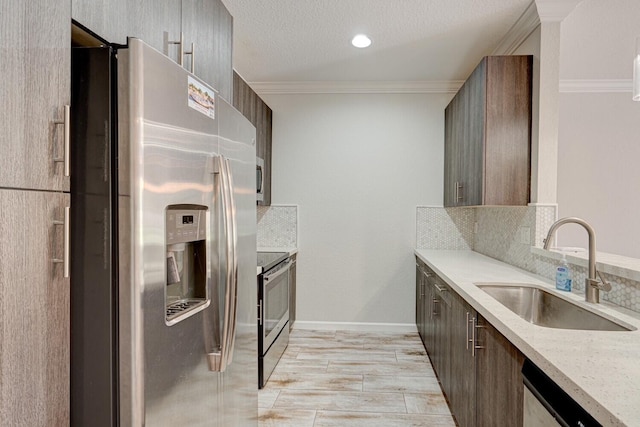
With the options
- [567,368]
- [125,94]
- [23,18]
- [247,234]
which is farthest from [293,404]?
[23,18]

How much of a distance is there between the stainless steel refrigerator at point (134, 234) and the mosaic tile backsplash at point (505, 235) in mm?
1738

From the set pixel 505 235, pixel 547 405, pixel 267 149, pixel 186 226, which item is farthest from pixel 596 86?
pixel 186 226

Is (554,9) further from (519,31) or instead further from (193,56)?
(193,56)

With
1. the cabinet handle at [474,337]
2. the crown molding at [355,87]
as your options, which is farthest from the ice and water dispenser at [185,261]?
the crown molding at [355,87]

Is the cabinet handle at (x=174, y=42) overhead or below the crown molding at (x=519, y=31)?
below

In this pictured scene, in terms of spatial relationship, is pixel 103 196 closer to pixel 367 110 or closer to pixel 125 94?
pixel 125 94

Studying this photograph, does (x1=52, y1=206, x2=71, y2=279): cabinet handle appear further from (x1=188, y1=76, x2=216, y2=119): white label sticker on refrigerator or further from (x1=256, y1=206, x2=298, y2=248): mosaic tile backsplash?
(x1=256, y1=206, x2=298, y2=248): mosaic tile backsplash

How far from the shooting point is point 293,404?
9.00 feet

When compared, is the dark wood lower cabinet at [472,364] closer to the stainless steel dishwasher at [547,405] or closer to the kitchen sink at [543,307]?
the stainless steel dishwasher at [547,405]

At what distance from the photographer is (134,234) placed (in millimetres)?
1049

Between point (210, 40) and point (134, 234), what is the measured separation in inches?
46.2

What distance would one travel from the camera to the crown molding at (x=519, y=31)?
8.82ft

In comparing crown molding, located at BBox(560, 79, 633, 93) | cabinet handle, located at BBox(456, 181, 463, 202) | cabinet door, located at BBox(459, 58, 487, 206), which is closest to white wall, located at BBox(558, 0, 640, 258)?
crown molding, located at BBox(560, 79, 633, 93)

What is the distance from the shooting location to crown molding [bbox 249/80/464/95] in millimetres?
4266
